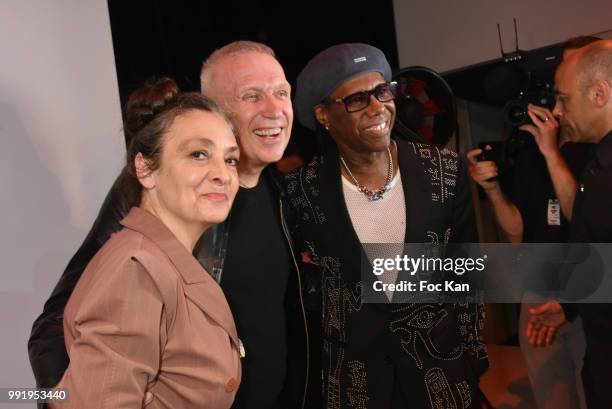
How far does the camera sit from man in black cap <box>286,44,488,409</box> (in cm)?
191

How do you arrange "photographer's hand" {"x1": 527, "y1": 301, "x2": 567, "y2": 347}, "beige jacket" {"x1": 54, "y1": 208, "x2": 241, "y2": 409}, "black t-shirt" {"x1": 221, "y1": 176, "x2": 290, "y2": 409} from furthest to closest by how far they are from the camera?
"photographer's hand" {"x1": 527, "y1": 301, "x2": 567, "y2": 347} < "black t-shirt" {"x1": 221, "y1": 176, "x2": 290, "y2": 409} < "beige jacket" {"x1": 54, "y1": 208, "x2": 241, "y2": 409}

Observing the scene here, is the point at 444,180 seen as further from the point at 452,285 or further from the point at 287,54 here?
the point at 287,54

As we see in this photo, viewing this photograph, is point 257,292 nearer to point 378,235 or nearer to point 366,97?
point 378,235

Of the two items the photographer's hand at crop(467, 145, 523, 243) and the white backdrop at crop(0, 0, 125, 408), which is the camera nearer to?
the photographer's hand at crop(467, 145, 523, 243)

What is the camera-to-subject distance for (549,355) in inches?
111

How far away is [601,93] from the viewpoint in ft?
6.93

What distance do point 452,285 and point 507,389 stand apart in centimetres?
242

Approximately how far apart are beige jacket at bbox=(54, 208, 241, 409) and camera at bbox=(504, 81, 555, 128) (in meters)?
1.67

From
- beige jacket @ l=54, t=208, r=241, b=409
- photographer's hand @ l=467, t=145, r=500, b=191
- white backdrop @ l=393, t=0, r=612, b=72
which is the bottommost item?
beige jacket @ l=54, t=208, r=241, b=409

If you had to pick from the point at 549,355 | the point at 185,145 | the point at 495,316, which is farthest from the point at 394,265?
the point at 495,316

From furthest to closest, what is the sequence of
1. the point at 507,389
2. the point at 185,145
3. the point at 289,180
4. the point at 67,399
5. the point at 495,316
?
the point at 495,316
the point at 507,389
the point at 289,180
the point at 185,145
the point at 67,399

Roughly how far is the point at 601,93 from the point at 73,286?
1.82 m

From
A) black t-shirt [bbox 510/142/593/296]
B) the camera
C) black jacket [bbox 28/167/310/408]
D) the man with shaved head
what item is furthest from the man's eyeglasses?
black t-shirt [bbox 510/142/593/296]

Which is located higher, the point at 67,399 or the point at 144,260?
the point at 144,260
